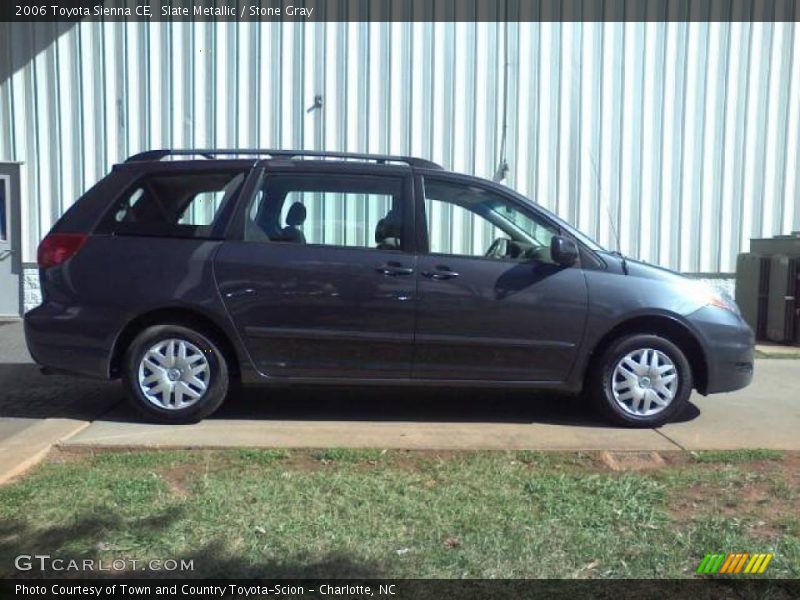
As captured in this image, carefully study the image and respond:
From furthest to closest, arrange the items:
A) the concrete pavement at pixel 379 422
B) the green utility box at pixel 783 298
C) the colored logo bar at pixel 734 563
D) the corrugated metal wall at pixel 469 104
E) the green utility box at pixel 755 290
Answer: the corrugated metal wall at pixel 469 104, the green utility box at pixel 755 290, the green utility box at pixel 783 298, the concrete pavement at pixel 379 422, the colored logo bar at pixel 734 563

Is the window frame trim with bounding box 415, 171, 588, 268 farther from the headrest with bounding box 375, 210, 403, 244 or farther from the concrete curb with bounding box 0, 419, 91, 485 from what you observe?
the concrete curb with bounding box 0, 419, 91, 485

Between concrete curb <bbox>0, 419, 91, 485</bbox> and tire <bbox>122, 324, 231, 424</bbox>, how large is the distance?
474 millimetres

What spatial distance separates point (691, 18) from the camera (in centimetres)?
1052

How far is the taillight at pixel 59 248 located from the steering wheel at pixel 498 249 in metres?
2.82

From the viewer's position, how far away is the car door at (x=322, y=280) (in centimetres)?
529

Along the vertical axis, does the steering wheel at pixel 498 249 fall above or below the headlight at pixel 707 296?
above

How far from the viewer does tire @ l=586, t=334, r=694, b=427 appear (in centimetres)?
537

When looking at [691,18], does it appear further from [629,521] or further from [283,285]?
[629,521]

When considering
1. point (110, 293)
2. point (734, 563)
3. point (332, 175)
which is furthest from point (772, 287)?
point (110, 293)

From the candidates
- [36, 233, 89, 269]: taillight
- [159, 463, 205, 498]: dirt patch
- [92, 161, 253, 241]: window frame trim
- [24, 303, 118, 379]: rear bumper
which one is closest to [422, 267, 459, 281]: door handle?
[92, 161, 253, 241]: window frame trim

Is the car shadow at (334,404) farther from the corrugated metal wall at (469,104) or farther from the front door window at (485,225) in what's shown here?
the corrugated metal wall at (469,104)

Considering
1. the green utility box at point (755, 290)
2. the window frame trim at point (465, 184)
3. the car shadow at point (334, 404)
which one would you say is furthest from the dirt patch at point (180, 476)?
the green utility box at point (755, 290)

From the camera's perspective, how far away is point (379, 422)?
18.3 ft

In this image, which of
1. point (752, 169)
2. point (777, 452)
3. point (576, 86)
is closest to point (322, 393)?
point (777, 452)
